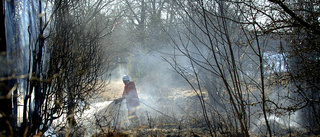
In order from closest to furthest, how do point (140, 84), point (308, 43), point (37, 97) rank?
point (37, 97) < point (308, 43) < point (140, 84)

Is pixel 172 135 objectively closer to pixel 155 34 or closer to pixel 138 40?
pixel 155 34

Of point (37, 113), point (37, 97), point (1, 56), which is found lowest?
point (37, 113)

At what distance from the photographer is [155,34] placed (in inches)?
649

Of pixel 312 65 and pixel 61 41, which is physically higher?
pixel 61 41

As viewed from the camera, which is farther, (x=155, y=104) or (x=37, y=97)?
(x=155, y=104)

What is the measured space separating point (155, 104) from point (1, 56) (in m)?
12.5

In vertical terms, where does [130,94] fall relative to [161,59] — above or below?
below

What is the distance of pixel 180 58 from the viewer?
1895 cm

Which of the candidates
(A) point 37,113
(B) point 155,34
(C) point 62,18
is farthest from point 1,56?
(B) point 155,34

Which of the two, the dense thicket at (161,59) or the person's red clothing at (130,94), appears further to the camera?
the person's red clothing at (130,94)

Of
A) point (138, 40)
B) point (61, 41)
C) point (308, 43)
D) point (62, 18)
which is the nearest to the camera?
point (61, 41)

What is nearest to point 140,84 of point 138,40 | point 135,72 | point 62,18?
point 135,72

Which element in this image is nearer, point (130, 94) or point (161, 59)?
point (161, 59)

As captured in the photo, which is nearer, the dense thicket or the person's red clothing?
the dense thicket
